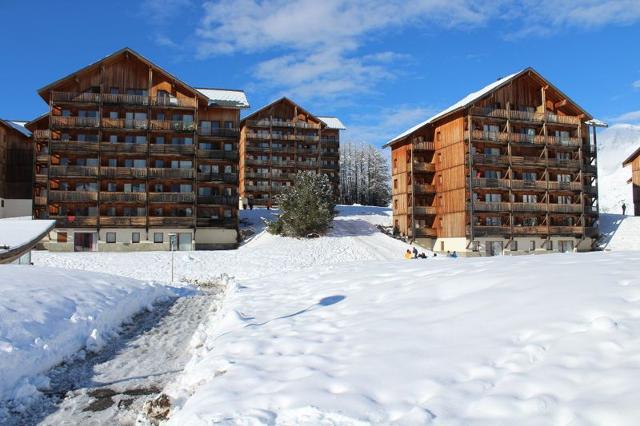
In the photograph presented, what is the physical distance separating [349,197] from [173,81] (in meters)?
60.8

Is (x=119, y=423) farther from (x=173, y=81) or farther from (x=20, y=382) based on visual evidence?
(x=173, y=81)

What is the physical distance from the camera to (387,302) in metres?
11.3

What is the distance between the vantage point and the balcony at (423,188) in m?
52.7

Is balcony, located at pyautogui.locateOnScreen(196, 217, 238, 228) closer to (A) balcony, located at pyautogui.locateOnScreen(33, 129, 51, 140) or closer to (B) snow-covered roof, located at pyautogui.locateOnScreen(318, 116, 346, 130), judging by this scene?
(A) balcony, located at pyautogui.locateOnScreen(33, 129, 51, 140)

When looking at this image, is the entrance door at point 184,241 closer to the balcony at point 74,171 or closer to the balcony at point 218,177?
the balcony at point 218,177

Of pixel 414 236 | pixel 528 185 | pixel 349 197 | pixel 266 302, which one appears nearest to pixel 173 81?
pixel 414 236

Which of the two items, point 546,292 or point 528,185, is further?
point 528,185

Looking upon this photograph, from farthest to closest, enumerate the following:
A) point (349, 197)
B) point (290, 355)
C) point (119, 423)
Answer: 1. point (349, 197)
2. point (290, 355)
3. point (119, 423)

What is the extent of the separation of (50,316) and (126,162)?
36.9 meters

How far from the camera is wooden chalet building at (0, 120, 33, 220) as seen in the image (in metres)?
55.1

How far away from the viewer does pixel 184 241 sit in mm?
46594

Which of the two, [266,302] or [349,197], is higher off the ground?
[349,197]

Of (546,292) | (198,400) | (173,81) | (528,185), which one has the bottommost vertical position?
(198,400)

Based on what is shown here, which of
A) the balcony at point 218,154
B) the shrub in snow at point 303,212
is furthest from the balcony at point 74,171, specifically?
the shrub in snow at point 303,212
